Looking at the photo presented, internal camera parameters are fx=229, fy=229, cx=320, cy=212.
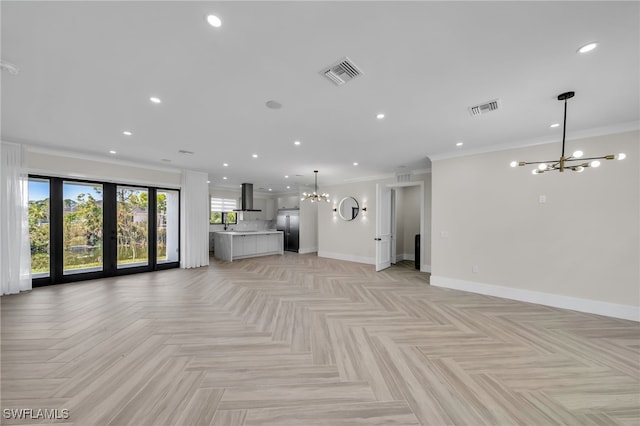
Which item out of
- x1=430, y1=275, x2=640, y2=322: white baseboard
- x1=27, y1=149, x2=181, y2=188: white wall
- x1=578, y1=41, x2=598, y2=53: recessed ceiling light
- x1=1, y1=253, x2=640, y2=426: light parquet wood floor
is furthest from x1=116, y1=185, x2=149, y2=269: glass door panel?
x1=578, y1=41, x2=598, y2=53: recessed ceiling light

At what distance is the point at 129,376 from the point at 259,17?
3.17 m

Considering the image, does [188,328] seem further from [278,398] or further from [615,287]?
[615,287]

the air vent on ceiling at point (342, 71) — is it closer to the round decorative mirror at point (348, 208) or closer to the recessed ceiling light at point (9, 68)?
the recessed ceiling light at point (9, 68)

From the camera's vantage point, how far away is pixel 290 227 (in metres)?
10.2

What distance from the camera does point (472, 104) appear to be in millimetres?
2730

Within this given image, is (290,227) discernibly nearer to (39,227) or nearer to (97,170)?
(97,170)

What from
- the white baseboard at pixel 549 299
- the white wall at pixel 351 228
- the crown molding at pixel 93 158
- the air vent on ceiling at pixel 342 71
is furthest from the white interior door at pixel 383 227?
the crown molding at pixel 93 158

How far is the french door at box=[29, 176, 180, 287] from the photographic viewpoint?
15.6 ft

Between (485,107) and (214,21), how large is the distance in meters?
3.02

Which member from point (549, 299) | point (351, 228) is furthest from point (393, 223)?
point (549, 299)

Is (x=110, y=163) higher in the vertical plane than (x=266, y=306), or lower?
higher

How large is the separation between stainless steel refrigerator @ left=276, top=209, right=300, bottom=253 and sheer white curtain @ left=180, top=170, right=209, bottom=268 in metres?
3.72

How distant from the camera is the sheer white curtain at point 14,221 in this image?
163 inches

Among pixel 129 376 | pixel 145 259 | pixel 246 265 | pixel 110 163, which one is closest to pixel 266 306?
pixel 129 376
